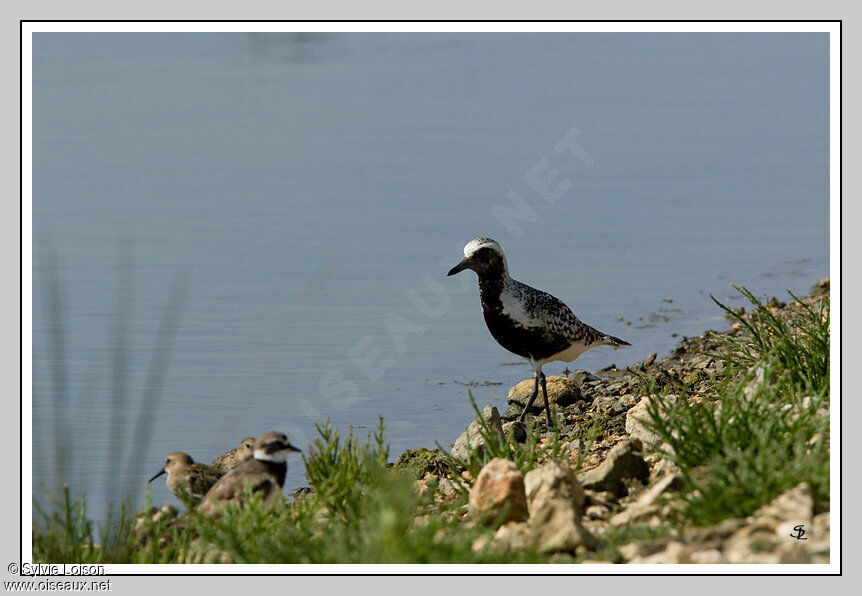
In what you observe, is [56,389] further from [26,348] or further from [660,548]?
[660,548]

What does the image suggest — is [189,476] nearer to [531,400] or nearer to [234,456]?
[234,456]

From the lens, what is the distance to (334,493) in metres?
5.73

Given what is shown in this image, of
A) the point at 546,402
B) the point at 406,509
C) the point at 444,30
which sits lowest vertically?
the point at 406,509

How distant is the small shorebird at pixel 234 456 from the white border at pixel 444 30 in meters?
1.53

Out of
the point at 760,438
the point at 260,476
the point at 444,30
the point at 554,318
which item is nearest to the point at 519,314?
the point at 554,318

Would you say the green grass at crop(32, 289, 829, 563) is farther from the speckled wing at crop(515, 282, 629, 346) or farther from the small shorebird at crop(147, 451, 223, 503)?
the speckled wing at crop(515, 282, 629, 346)

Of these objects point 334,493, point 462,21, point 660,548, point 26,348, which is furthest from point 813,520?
point 26,348

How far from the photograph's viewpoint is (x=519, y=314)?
27.9 ft

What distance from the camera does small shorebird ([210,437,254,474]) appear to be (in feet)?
21.9

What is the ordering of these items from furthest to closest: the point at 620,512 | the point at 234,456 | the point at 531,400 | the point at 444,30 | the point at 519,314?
the point at 531,400
the point at 519,314
the point at 234,456
the point at 444,30
the point at 620,512

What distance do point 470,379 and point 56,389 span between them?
5.28 m

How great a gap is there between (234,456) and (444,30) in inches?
115

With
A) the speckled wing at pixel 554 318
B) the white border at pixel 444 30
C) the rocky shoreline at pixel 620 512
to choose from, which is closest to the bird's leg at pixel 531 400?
the speckled wing at pixel 554 318

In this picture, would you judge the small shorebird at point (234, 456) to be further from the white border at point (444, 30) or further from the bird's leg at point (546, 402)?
the bird's leg at point (546, 402)
